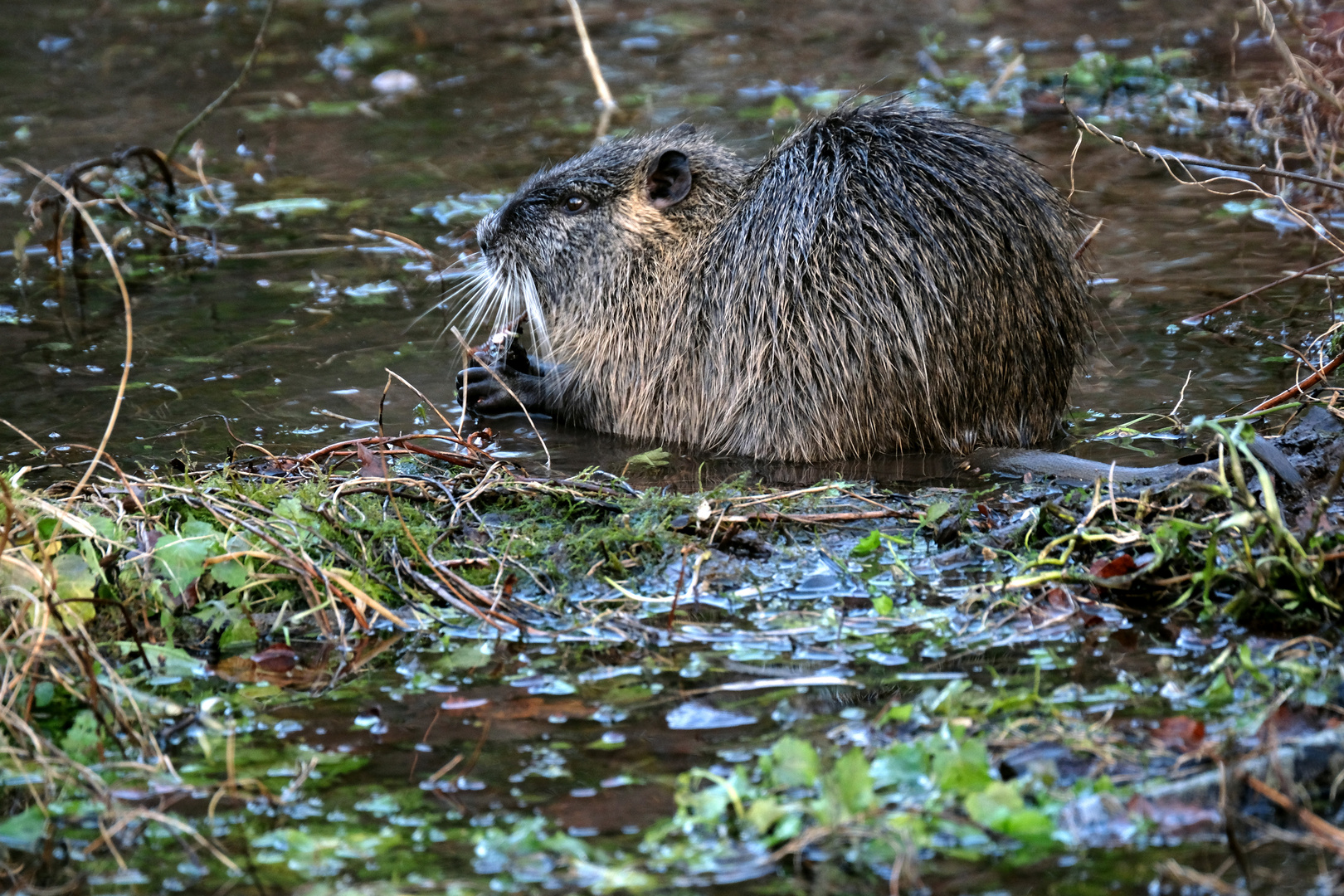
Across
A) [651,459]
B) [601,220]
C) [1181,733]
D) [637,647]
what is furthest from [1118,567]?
[601,220]

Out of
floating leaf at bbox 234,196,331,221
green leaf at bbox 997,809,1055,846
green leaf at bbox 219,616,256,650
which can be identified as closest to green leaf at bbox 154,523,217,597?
green leaf at bbox 219,616,256,650

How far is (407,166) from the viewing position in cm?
674

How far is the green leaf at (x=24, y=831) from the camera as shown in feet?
7.21

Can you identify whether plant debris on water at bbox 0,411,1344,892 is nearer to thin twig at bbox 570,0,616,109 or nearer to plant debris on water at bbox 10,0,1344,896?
plant debris on water at bbox 10,0,1344,896

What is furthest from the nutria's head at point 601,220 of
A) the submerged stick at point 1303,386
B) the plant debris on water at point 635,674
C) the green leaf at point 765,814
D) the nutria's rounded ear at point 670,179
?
the green leaf at point 765,814

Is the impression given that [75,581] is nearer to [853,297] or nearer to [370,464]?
[370,464]

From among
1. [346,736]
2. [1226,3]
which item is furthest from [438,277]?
[1226,3]

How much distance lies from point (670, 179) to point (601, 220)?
0.89ft

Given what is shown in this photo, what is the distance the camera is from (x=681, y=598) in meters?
3.03

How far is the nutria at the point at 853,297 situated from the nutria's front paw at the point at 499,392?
353 millimetres

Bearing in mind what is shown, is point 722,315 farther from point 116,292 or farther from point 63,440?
point 116,292

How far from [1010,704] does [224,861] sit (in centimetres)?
130

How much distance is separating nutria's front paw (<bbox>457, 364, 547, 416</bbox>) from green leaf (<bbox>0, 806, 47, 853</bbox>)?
2291mm

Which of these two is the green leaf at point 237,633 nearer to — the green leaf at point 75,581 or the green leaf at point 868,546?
the green leaf at point 75,581
